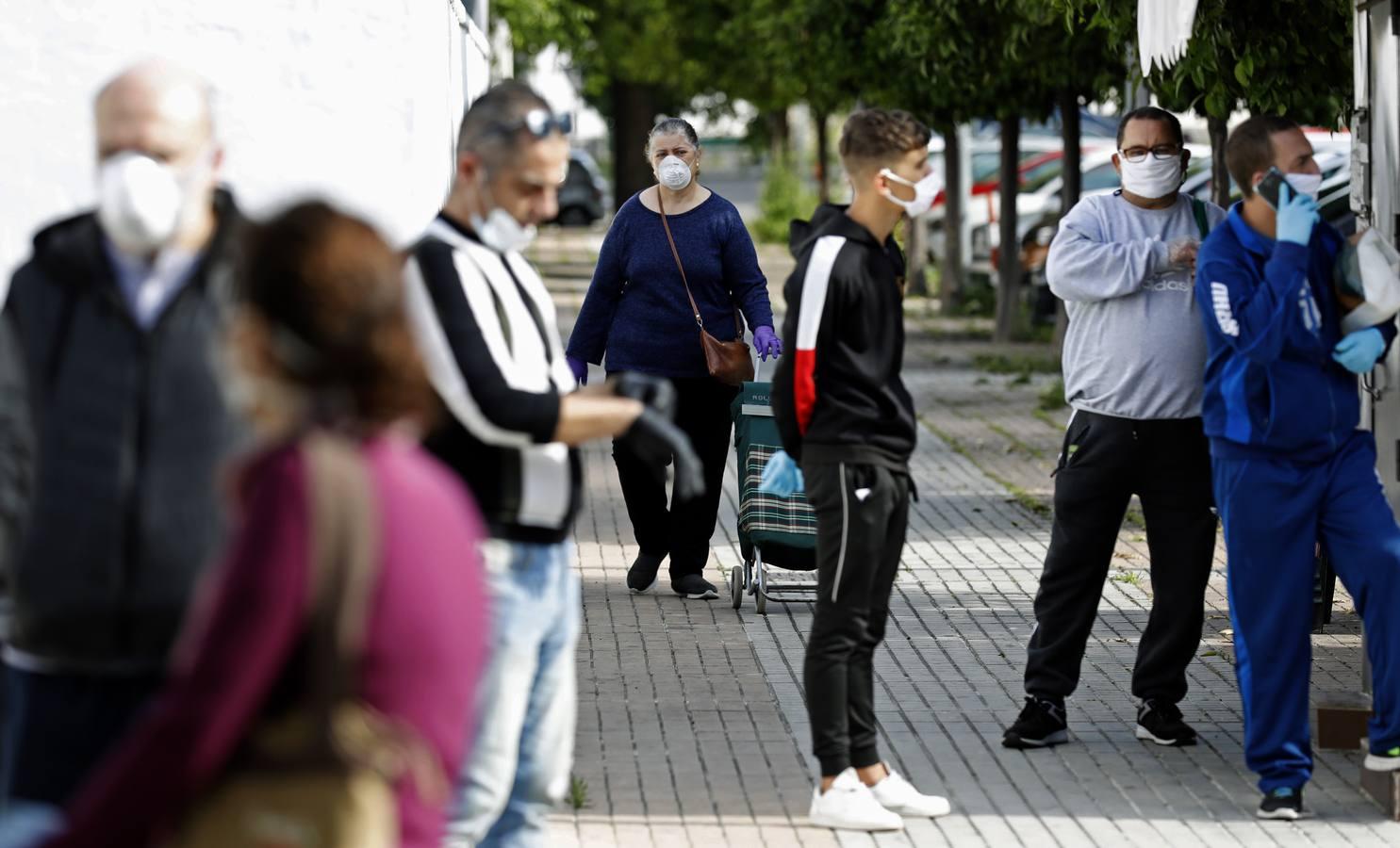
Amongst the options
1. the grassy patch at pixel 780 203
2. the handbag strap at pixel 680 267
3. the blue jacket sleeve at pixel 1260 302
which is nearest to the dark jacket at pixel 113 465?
the blue jacket sleeve at pixel 1260 302

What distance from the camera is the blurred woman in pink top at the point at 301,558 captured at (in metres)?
2.52

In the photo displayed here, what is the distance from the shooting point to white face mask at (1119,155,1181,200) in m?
6.23

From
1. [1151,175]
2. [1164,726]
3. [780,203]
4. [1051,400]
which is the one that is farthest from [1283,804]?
[780,203]

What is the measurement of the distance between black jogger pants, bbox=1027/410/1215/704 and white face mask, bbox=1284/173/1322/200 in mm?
866

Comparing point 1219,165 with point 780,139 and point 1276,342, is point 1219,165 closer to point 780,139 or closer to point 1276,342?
point 1276,342

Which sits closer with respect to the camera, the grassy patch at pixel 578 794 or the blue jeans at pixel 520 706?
the blue jeans at pixel 520 706

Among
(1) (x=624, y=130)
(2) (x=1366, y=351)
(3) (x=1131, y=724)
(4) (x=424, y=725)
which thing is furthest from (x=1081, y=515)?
(1) (x=624, y=130)

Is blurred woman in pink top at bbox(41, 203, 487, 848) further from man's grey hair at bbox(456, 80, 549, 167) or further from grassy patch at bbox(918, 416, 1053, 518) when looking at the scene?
grassy patch at bbox(918, 416, 1053, 518)

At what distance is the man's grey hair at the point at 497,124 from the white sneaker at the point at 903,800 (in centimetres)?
222

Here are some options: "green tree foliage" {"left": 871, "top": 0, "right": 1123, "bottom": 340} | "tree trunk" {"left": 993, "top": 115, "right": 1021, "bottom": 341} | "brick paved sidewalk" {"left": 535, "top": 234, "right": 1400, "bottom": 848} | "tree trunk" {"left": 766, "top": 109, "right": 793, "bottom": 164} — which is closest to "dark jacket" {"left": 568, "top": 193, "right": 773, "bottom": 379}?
"brick paved sidewalk" {"left": 535, "top": 234, "right": 1400, "bottom": 848}

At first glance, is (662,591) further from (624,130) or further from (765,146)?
(765,146)

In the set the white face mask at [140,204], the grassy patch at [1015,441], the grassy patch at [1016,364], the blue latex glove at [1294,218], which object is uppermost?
the white face mask at [140,204]

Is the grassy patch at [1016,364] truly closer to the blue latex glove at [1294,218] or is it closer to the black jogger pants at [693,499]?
Answer: the black jogger pants at [693,499]

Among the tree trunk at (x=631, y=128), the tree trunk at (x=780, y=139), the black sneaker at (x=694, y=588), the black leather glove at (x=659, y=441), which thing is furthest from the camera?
the tree trunk at (x=780, y=139)
